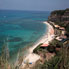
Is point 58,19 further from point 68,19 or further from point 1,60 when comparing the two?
point 1,60

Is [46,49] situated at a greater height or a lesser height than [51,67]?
lesser

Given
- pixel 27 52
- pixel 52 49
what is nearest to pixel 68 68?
pixel 52 49

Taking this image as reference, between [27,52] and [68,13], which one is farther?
[68,13]

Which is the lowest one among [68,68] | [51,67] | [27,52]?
[27,52]

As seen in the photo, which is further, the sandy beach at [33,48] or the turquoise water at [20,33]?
the turquoise water at [20,33]

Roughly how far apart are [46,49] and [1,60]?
13.9 m

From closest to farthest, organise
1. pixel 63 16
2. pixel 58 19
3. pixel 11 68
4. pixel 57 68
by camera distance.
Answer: pixel 11 68, pixel 57 68, pixel 63 16, pixel 58 19

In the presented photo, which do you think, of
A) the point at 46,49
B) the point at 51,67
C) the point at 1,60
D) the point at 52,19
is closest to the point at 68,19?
the point at 52,19

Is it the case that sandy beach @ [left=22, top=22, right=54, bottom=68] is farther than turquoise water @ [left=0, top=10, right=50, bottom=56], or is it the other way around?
turquoise water @ [left=0, top=10, right=50, bottom=56]

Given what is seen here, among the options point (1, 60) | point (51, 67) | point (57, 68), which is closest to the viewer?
point (1, 60)

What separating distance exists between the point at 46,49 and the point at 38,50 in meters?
1.25

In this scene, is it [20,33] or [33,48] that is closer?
[33,48]

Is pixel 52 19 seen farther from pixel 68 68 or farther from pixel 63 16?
pixel 68 68

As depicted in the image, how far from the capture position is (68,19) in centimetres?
4284
